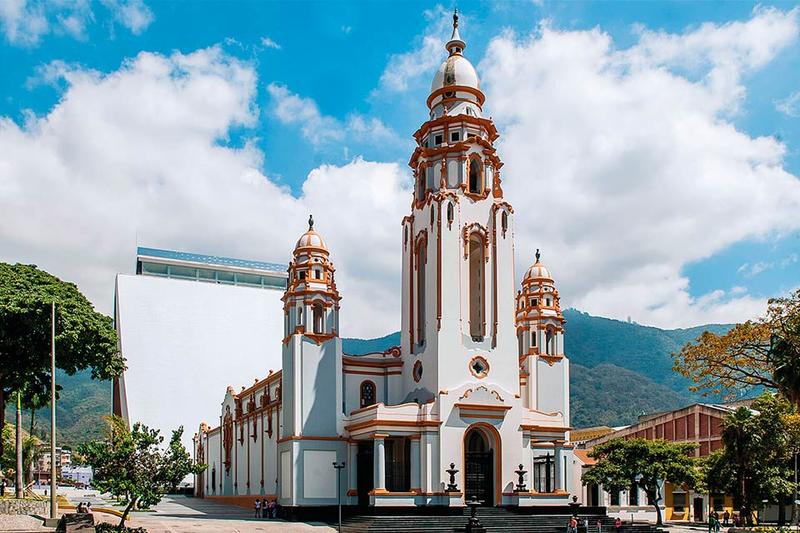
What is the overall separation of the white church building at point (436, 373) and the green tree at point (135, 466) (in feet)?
36.0

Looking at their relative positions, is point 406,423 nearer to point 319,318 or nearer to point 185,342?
point 319,318

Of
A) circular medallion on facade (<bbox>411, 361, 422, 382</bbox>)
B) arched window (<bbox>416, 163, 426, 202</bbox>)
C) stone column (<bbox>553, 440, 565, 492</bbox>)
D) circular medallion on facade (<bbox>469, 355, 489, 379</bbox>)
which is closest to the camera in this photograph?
stone column (<bbox>553, 440, 565, 492</bbox>)

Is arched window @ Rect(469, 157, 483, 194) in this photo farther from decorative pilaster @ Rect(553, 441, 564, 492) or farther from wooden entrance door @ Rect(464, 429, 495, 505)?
decorative pilaster @ Rect(553, 441, 564, 492)

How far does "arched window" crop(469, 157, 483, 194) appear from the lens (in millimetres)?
47062

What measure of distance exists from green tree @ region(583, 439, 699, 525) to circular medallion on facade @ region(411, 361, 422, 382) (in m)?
16.2

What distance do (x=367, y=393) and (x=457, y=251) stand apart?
27.6ft

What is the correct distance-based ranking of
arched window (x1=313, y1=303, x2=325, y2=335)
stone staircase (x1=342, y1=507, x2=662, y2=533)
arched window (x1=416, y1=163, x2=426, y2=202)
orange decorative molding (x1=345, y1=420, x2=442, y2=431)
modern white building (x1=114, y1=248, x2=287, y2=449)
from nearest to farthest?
stone staircase (x1=342, y1=507, x2=662, y2=533) < orange decorative molding (x1=345, y1=420, x2=442, y2=431) < arched window (x1=313, y1=303, x2=325, y2=335) < arched window (x1=416, y1=163, x2=426, y2=202) < modern white building (x1=114, y1=248, x2=287, y2=449)

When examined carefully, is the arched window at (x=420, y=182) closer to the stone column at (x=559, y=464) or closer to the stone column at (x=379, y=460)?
the stone column at (x=379, y=460)

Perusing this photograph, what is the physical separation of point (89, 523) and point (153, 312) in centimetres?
5775

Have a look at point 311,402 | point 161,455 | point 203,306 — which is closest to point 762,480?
point 311,402

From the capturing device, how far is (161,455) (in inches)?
1288

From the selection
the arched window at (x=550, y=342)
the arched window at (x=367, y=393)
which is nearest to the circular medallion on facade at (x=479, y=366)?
the arched window at (x=367, y=393)

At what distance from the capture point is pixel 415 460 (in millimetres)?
41781

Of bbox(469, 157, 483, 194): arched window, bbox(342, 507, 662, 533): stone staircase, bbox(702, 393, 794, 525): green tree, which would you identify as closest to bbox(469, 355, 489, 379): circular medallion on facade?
bbox(342, 507, 662, 533): stone staircase
